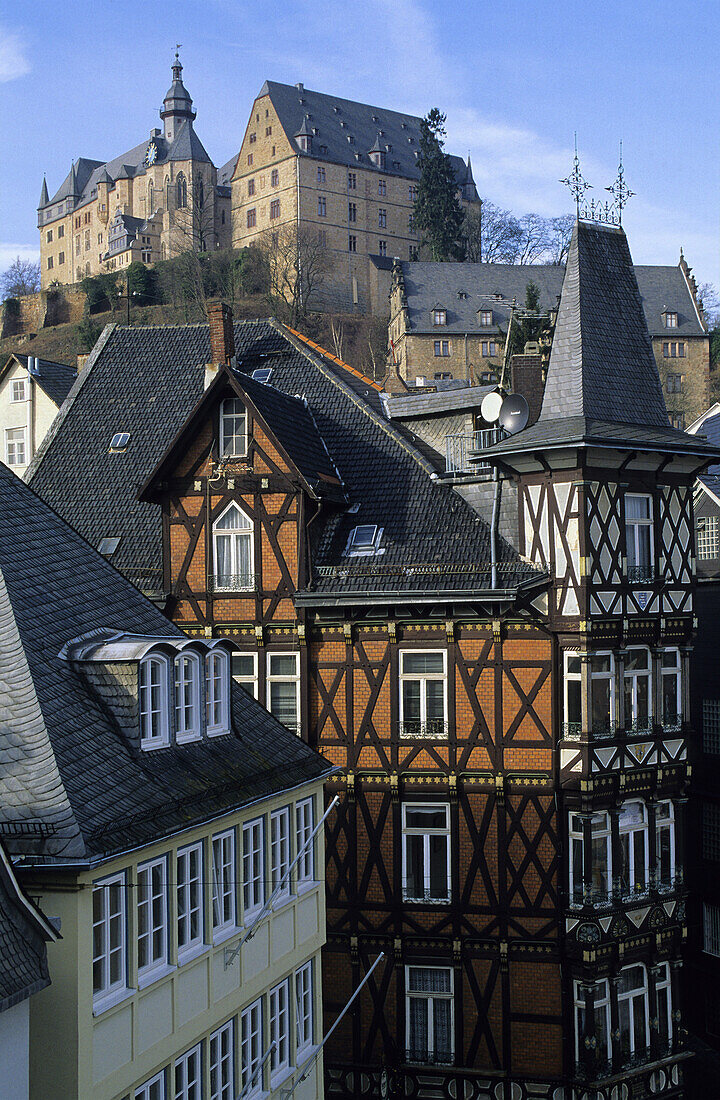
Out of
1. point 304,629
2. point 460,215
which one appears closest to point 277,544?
point 304,629

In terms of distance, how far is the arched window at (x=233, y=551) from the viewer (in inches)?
981

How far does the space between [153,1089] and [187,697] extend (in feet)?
14.1

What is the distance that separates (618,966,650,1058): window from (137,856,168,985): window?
11.9 m

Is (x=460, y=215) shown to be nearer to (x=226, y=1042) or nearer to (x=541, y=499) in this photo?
(x=541, y=499)

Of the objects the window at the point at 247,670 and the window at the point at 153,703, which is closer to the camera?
the window at the point at 153,703

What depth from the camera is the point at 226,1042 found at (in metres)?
15.3

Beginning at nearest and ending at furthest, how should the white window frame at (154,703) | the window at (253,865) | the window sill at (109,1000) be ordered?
the window sill at (109,1000), the white window frame at (154,703), the window at (253,865)

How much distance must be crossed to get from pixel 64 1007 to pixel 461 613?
12.9 meters

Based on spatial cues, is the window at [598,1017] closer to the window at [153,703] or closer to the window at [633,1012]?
the window at [633,1012]

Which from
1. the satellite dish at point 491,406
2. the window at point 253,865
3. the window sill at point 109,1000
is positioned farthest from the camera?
the satellite dish at point 491,406

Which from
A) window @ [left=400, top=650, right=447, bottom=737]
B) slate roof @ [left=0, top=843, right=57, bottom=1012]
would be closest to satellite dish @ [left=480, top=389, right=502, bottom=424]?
window @ [left=400, top=650, right=447, bottom=737]

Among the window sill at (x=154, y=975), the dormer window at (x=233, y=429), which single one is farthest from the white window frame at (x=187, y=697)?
the dormer window at (x=233, y=429)

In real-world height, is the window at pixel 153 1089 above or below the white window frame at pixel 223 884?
below

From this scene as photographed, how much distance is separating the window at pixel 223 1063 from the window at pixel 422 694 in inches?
353
